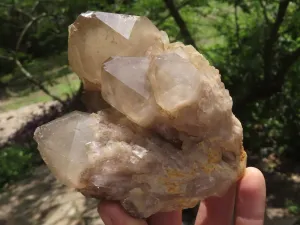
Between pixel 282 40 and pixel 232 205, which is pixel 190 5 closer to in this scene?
pixel 282 40

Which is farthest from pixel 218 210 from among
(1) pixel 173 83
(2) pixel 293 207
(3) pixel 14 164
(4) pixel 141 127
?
(3) pixel 14 164

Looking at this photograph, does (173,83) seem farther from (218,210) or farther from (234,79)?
(234,79)

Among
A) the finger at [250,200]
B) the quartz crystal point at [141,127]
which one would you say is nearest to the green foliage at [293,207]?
the finger at [250,200]

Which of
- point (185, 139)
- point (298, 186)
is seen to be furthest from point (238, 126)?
point (298, 186)

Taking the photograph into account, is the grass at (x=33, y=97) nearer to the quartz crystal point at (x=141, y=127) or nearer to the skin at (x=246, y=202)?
the skin at (x=246, y=202)

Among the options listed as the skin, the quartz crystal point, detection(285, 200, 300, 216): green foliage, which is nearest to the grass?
detection(285, 200, 300, 216): green foliage
